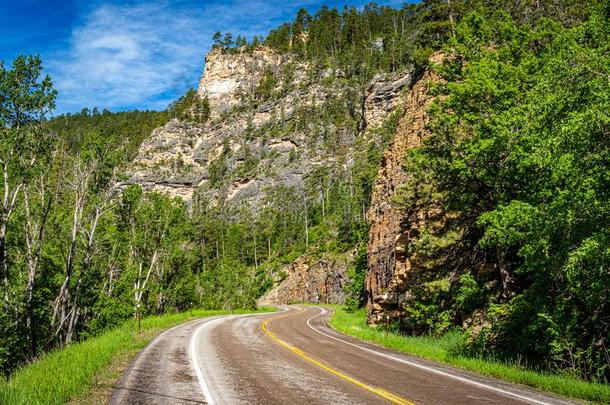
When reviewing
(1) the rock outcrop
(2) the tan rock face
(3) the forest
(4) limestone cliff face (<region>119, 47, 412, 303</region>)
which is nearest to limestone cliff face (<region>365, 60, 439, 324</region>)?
(3) the forest

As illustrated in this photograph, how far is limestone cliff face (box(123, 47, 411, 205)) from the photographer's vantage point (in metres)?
108

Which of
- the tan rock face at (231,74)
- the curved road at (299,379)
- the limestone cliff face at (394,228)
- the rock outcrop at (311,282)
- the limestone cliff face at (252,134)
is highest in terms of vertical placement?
the tan rock face at (231,74)

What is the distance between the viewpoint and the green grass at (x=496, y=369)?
26.5 feet

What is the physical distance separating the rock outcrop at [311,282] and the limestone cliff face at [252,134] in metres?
40.3

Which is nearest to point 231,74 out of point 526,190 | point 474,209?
point 474,209

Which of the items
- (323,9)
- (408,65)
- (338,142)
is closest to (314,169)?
(338,142)

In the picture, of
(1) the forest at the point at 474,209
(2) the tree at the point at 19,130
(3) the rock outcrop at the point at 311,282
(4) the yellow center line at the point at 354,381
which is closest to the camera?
(4) the yellow center line at the point at 354,381

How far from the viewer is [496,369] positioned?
10352mm

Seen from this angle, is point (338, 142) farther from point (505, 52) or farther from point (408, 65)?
point (505, 52)

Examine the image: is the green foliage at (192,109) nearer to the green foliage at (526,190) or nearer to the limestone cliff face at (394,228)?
the limestone cliff face at (394,228)

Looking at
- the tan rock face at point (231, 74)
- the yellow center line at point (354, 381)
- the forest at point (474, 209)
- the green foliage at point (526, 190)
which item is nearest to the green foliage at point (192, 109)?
the tan rock face at point (231, 74)

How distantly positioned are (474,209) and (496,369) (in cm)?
802

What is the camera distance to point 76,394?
7.76 m

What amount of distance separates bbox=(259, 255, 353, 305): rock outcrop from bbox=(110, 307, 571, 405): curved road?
44068mm
